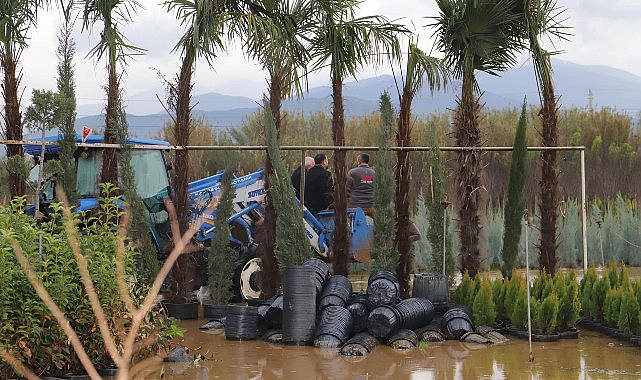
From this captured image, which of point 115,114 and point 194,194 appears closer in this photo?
point 115,114

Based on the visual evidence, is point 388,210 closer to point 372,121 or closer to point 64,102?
point 64,102

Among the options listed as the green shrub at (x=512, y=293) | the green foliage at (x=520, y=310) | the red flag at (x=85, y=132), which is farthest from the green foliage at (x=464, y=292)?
the red flag at (x=85, y=132)

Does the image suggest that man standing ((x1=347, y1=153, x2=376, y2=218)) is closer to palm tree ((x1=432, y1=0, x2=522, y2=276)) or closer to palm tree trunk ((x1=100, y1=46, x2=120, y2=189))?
palm tree ((x1=432, y1=0, x2=522, y2=276))

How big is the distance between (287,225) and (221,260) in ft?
4.54

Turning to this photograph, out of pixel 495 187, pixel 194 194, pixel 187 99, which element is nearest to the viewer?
pixel 187 99

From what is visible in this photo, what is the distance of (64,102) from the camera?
10.6m

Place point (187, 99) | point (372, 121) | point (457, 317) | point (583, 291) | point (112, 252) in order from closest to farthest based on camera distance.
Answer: point (112, 252), point (457, 317), point (583, 291), point (187, 99), point (372, 121)

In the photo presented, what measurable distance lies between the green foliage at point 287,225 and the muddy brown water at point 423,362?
145 centimetres

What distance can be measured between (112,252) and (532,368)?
13.5 feet

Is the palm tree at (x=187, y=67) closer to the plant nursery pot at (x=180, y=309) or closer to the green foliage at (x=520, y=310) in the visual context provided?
the plant nursery pot at (x=180, y=309)

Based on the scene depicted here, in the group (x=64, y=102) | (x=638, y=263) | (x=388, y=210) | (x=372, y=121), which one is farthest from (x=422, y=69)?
(x=372, y=121)

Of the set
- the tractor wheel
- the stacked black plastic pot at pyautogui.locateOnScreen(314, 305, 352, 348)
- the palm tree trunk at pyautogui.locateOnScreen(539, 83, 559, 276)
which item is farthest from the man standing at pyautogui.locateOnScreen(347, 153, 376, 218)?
the stacked black plastic pot at pyautogui.locateOnScreen(314, 305, 352, 348)

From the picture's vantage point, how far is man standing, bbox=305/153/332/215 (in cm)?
1447

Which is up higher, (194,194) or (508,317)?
(194,194)
